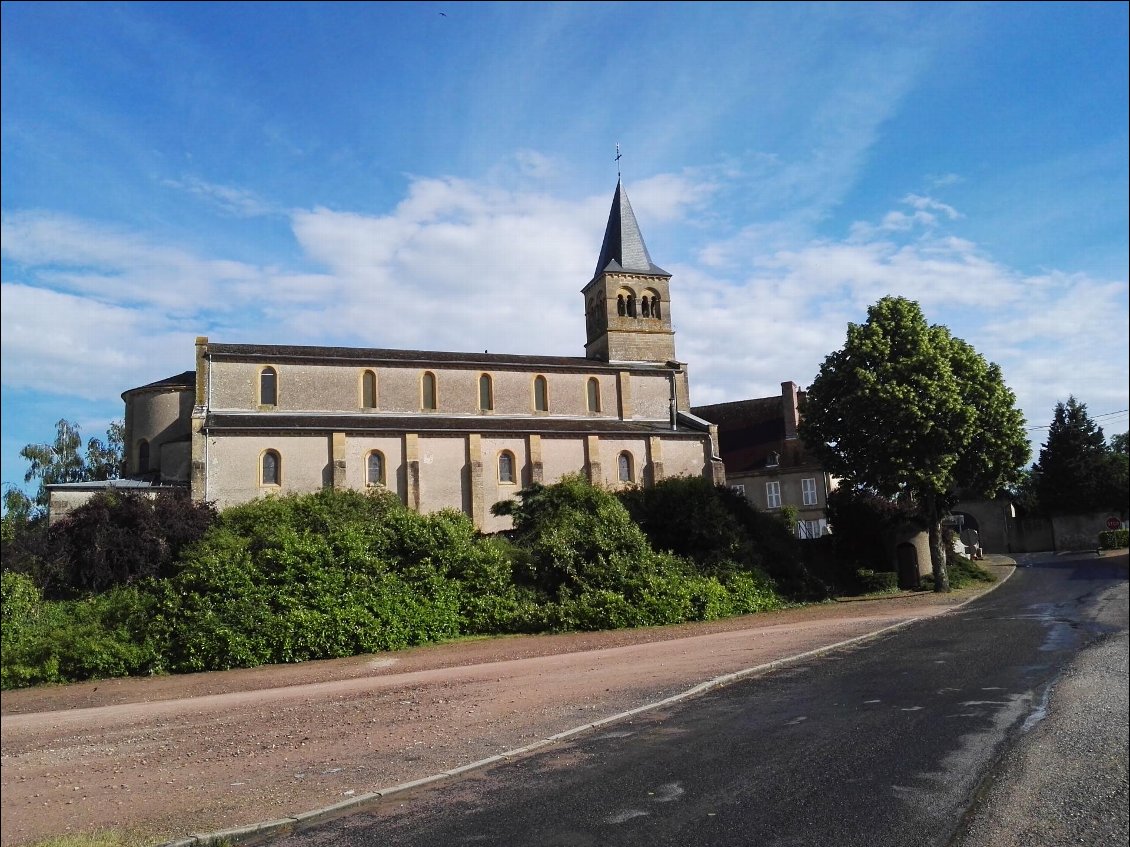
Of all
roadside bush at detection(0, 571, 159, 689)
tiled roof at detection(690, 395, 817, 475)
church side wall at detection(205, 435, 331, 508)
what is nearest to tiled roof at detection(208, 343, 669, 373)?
church side wall at detection(205, 435, 331, 508)

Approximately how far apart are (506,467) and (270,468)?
38.9ft

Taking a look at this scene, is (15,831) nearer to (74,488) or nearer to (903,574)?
(74,488)

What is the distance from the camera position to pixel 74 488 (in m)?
32.7

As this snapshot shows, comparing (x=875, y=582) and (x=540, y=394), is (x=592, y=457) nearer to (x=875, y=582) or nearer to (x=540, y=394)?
(x=540, y=394)

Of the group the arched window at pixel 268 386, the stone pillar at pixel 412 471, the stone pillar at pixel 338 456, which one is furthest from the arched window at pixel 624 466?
the arched window at pixel 268 386

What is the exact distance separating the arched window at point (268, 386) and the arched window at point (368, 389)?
175 inches

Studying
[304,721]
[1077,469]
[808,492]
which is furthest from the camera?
[808,492]

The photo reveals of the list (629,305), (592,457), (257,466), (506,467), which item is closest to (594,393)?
(592,457)

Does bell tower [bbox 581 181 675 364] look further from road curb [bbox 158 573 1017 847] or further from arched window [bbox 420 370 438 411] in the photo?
road curb [bbox 158 573 1017 847]

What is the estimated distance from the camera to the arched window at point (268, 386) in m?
43.2

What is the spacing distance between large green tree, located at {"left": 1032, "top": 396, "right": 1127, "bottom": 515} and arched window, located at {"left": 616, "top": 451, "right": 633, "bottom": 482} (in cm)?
1984

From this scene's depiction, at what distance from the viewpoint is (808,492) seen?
55.1 meters

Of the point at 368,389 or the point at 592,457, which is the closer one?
the point at 592,457

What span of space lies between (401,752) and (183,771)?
8.06 ft
